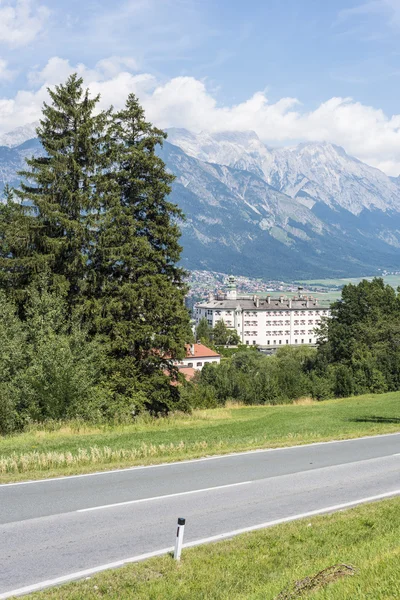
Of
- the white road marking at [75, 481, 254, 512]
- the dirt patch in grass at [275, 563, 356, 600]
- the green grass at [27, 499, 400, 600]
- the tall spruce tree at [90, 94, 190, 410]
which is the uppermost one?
the tall spruce tree at [90, 94, 190, 410]

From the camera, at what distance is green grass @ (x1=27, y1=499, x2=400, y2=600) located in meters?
→ 6.64

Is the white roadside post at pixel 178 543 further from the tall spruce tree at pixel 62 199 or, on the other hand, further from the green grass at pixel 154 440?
A: the tall spruce tree at pixel 62 199

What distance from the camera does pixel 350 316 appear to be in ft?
269

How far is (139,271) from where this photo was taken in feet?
99.5

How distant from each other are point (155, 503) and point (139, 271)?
19621mm

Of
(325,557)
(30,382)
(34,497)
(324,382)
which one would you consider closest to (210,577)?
(325,557)

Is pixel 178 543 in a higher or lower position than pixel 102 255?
lower

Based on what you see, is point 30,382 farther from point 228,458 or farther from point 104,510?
point 104,510

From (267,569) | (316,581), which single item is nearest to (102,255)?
(267,569)

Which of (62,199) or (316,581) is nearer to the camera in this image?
(316,581)

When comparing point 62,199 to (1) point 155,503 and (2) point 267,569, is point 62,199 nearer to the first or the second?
(1) point 155,503

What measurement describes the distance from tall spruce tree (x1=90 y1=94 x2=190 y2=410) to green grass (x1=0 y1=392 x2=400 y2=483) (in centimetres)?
336

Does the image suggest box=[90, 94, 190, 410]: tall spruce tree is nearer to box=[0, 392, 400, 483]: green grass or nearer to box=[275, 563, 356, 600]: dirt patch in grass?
box=[0, 392, 400, 483]: green grass

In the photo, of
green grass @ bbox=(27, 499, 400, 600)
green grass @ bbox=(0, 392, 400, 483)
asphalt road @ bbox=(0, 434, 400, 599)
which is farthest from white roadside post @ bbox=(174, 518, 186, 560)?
green grass @ bbox=(0, 392, 400, 483)
